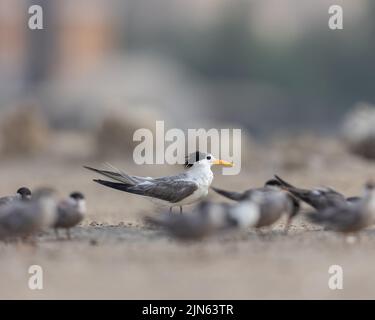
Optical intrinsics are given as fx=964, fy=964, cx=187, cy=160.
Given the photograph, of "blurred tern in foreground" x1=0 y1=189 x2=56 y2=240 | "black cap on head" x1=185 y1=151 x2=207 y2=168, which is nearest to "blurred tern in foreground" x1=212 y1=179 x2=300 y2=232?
"black cap on head" x1=185 y1=151 x2=207 y2=168

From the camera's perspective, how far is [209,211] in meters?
8.71

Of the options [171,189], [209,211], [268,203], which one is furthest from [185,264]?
[171,189]

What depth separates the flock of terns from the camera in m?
8.78

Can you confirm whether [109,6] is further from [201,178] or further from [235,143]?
[201,178]

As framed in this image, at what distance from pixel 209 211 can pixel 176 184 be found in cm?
220

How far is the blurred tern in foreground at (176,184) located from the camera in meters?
10.9

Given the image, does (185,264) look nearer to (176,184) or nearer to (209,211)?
(209,211)

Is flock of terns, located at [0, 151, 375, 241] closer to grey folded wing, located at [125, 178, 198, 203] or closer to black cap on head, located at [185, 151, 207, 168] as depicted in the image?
grey folded wing, located at [125, 178, 198, 203]

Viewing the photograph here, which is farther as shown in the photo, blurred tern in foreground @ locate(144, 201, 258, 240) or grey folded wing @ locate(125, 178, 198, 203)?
grey folded wing @ locate(125, 178, 198, 203)

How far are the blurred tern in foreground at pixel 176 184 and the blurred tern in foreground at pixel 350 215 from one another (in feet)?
6.07

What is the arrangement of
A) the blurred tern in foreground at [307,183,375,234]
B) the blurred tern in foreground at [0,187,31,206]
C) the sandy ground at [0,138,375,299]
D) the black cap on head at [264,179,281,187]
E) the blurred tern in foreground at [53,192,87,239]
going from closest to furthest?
1. the sandy ground at [0,138,375,299]
2. the blurred tern in foreground at [307,183,375,234]
3. the blurred tern in foreground at [53,192,87,239]
4. the blurred tern in foreground at [0,187,31,206]
5. the black cap on head at [264,179,281,187]

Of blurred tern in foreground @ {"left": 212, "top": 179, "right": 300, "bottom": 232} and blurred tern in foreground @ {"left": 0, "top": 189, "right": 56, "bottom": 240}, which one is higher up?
blurred tern in foreground @ {"left": 212, "top": 179, "right": 300, "bottom": 232}

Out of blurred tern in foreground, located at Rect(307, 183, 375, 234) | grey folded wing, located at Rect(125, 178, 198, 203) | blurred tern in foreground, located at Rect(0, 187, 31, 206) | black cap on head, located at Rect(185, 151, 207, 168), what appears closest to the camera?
blurred tern in foreground, located at Rect(307, 183, 375, 234)

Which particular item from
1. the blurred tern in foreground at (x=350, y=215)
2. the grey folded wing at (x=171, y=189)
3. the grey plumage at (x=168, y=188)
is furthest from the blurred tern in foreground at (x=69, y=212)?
the blurred tern in foreground at (x=350, y=215)
